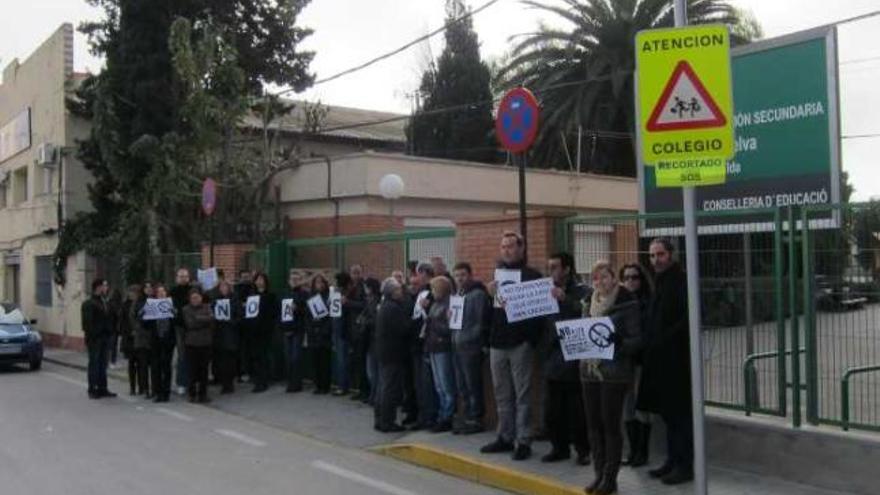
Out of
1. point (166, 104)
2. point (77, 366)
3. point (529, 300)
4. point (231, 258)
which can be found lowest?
point (77, 366)

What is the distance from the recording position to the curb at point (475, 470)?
786cm

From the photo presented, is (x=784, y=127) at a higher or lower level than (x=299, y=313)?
higher

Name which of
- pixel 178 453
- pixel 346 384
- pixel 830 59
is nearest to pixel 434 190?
pixel 346 384

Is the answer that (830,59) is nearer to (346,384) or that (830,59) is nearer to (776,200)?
(776,200)

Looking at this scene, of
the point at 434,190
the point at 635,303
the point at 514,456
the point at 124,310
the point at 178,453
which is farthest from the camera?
the point at 434,190

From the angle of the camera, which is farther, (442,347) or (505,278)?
(442,347)

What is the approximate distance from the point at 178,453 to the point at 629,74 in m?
17.8

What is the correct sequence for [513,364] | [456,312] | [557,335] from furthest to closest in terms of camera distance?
[456,312], [513,364], [557,335]

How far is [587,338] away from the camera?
24.9 feet

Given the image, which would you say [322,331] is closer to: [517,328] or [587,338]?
[517,328]

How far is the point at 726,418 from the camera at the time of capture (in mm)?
8242

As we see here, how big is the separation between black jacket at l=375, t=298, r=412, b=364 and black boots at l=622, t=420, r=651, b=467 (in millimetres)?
3355

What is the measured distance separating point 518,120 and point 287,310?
6.18 metres

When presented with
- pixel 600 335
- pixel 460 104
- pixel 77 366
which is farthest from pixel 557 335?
pixel 460 104
